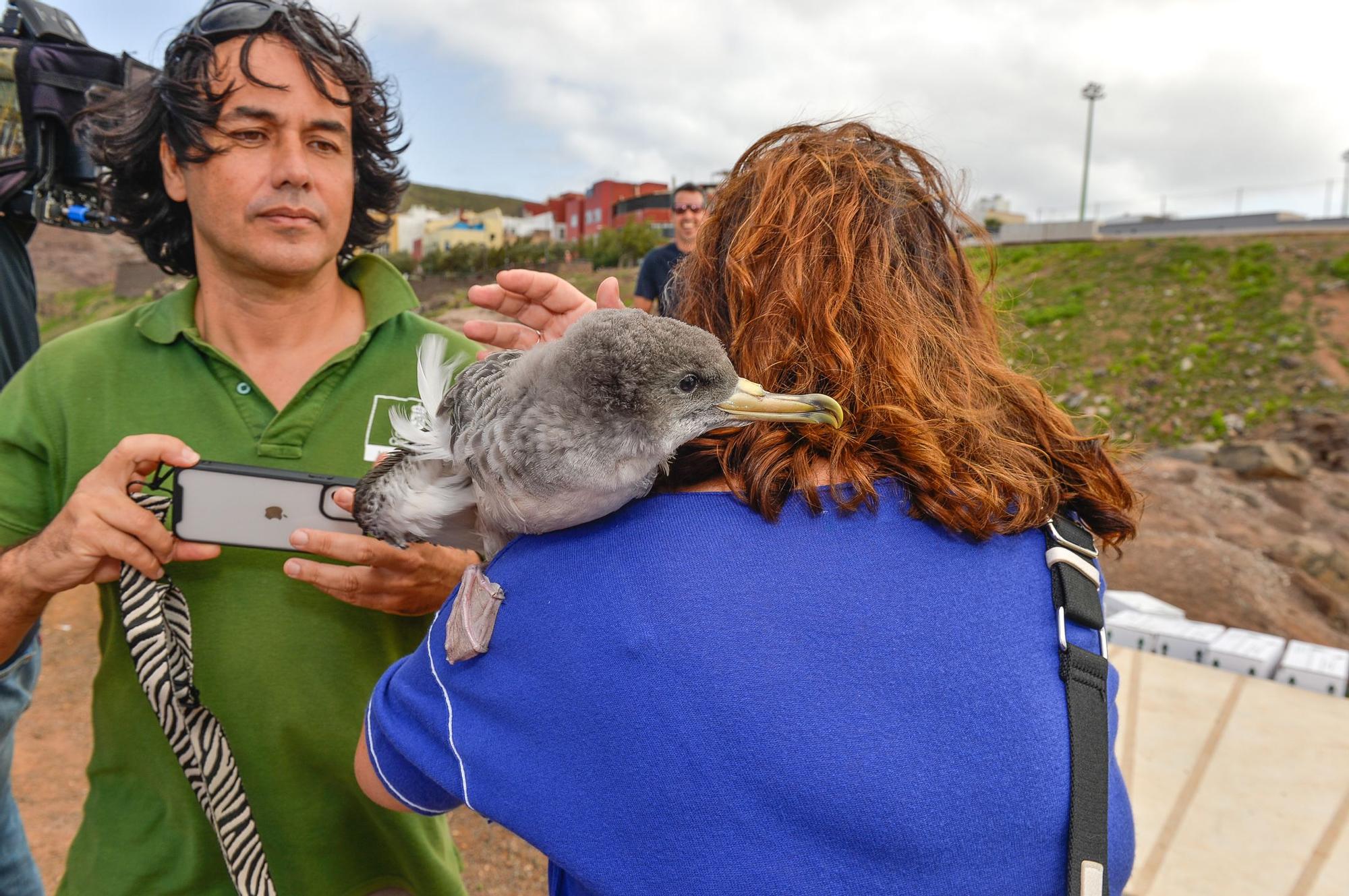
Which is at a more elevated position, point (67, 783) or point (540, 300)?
point (540, 300)

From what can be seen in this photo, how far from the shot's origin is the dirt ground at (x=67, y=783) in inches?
183

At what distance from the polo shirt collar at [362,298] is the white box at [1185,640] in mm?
5191

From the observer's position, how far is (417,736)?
1.45 m

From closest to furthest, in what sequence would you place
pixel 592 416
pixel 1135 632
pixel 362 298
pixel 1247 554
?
pixel 592 416 → pixel 362 298 → pixel 1135 632 → pixel 1247 554

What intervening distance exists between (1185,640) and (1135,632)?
1.05 feet

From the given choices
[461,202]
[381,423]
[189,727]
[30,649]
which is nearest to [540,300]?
[381,423]

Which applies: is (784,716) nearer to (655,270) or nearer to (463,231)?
(655,270)

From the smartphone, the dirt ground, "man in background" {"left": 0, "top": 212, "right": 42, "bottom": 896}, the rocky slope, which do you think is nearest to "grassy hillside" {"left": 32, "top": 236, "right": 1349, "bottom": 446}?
the rocky slope

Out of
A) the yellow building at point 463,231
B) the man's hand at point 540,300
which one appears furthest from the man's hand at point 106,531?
the yellow building at point 463,231

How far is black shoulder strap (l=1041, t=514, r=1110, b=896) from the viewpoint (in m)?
1.22

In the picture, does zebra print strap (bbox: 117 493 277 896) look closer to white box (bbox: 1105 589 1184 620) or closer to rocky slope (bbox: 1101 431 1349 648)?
white box (bbox: 1105 589 1184 620)

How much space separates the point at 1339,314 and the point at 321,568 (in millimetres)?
31103

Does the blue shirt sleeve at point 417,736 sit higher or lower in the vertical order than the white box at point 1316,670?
higher

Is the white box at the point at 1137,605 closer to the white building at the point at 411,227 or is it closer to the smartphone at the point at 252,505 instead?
the smartphone at the point at 252,505
